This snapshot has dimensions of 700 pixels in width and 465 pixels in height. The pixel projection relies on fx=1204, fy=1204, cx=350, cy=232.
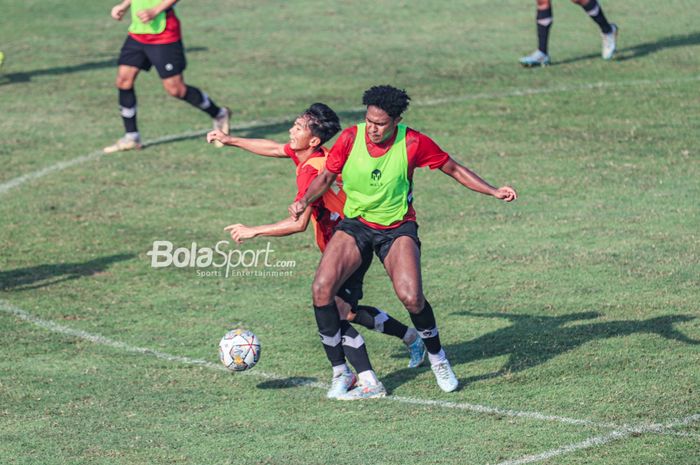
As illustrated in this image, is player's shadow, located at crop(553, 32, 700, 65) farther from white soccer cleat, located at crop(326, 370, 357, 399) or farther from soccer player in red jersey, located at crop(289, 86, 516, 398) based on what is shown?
white soccer cleat, located at crop(326, 370, 357, 399)

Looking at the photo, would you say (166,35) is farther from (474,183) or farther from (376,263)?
(474,183)

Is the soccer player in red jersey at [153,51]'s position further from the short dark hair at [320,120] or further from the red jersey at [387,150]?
the red jersey at [387,150]

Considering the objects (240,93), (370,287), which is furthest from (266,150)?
(240,93)

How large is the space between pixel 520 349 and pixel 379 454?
8.57 ft

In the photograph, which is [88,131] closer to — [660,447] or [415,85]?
[415,85]

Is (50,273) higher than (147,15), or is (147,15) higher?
(147,15)

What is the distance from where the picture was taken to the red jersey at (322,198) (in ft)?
32.3

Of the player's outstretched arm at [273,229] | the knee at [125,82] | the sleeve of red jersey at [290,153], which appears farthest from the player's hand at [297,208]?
the knee at [125,82]

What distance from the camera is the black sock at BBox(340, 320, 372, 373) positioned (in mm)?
9852

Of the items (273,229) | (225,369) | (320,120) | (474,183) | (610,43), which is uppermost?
(320,120)

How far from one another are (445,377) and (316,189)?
185 cm

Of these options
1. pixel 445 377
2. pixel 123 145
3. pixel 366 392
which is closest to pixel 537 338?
pixel 445 377

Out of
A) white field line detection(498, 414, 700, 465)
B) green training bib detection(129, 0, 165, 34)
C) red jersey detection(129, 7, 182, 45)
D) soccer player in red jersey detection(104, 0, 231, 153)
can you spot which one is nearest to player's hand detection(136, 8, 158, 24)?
soccer player in red jersey detection(104, 0, 231, 153)

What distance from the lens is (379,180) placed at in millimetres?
9594
